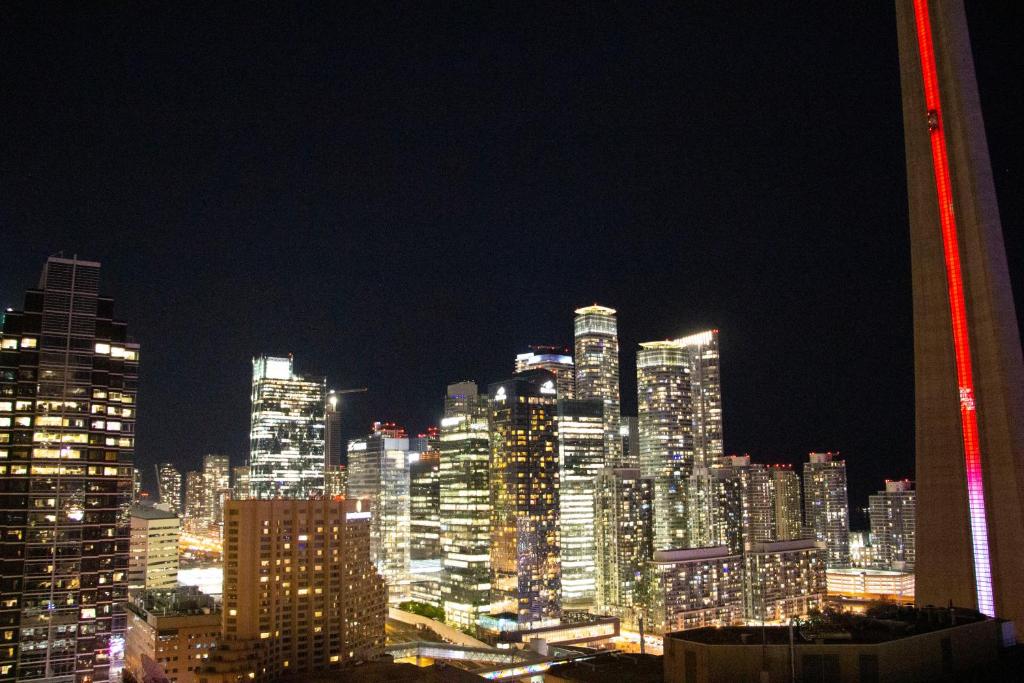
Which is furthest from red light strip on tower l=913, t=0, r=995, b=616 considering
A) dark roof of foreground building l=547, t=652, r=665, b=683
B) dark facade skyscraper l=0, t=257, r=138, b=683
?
dark facade skyscraper l=0, t=257, r=138, b=683

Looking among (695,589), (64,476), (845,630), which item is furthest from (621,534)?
(845,630)

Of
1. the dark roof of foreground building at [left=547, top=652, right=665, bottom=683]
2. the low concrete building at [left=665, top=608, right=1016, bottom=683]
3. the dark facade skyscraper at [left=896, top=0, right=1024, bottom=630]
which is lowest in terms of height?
the dark roof of foreground building at [left=547, top=652, right=665, bottom=683]

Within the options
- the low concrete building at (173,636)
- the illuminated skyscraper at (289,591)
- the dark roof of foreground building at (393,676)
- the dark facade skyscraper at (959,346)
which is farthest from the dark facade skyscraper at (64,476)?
the dark facade skyscraper at (959,346)

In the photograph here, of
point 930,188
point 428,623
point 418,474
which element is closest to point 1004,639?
point 930,188

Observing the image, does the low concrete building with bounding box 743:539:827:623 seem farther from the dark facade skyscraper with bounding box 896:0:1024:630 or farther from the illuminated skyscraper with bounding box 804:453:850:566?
the dark facade skyscraper with bounding box 896:0:1024:630

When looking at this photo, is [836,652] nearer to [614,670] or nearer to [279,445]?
[614,670]

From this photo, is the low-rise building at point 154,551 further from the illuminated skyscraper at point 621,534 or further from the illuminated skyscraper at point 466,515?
the illuminated skyscraper at point 621,534

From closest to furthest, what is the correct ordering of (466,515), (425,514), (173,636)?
(173,636), (466,515), (425,514)
